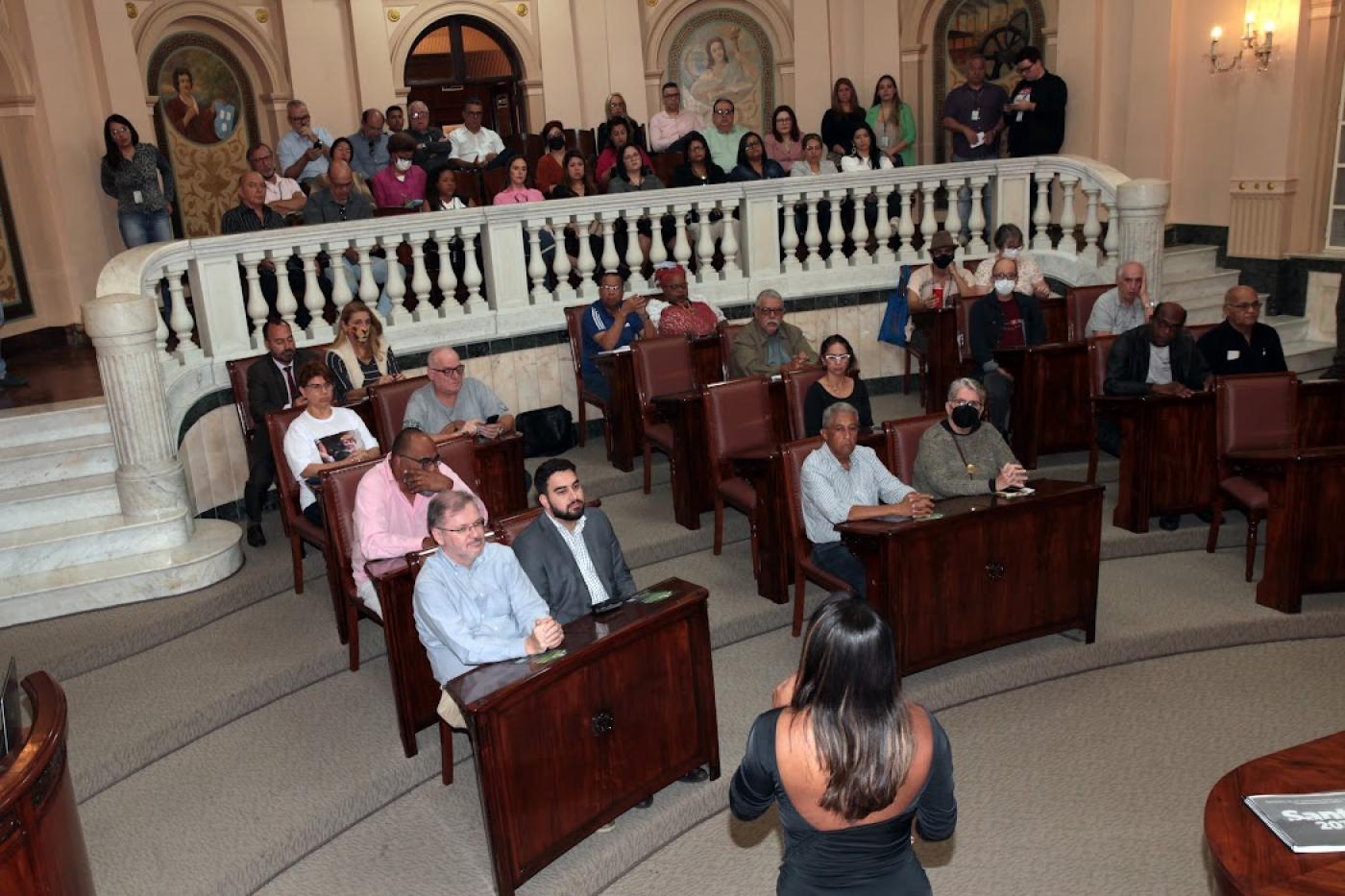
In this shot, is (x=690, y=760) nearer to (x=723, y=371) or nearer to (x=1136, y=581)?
(x=1136, y=581)

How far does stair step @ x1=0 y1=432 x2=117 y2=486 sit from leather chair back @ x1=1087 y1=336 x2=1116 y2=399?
16.3ft

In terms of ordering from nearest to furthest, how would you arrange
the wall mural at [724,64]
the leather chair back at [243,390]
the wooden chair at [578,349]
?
1. the leather chair back at [243,390]
2. the wooden chair at [578,349]
3. the wall mural at [724,64]

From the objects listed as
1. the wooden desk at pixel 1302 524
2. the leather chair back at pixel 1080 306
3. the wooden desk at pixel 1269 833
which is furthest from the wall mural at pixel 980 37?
the wooden desk at pixel 1269 833

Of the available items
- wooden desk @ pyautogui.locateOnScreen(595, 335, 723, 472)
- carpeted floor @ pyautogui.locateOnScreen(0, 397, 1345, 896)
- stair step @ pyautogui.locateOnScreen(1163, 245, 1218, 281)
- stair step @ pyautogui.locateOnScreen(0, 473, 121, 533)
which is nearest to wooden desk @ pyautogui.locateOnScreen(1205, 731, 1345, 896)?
carpeted floor @ pyautogui.locateOnScreen(0, 397, 1345, 896)

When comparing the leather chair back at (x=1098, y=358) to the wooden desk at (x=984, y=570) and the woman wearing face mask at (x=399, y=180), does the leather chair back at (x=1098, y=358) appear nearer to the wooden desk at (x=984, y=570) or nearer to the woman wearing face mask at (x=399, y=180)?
the wooden desk at (x=984, y=570)

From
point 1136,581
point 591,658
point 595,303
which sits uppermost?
point 595,303

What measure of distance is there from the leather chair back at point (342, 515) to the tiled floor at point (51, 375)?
2649 millimetres

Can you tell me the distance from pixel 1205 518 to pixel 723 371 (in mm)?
2659

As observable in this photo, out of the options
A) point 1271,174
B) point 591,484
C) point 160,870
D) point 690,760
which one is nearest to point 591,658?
point 690,760

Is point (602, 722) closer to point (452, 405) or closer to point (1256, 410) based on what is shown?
point (452, 405)

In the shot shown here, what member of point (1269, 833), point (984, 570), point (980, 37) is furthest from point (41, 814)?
point (980, 37)

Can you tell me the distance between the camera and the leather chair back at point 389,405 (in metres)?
5.83

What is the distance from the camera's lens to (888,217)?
8.66 m

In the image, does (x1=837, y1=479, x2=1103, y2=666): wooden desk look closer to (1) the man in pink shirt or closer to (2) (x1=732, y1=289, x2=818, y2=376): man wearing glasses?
(1) the man in pink shirt
